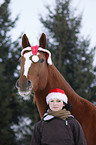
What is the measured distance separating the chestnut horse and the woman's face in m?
0.36

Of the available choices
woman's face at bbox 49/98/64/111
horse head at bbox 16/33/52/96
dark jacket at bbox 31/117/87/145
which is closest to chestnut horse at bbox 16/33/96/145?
horse head at bbox 16/33/52/96

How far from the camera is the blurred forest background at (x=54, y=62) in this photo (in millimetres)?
9648

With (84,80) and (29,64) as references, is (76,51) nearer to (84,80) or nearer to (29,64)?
(84,80)

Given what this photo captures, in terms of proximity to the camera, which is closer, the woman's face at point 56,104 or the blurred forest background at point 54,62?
the woman's face at point 56,104

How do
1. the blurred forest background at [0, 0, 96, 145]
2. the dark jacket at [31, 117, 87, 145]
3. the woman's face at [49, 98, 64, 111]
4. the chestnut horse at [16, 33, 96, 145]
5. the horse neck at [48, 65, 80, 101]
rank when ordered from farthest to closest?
1. the blurred forest background at [0, 0, 96, 145]
2. the horse neck at [48, 65, 80, 101]
3. the chestnut horse at [16, 33, 96, 145]
4. the woman's face at [49, 98, 64, 111]
5. the dark jacket at [31, 117, 87, 145]

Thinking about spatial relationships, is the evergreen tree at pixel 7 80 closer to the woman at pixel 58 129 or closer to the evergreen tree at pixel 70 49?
the evergreen tree at pixel 70 49

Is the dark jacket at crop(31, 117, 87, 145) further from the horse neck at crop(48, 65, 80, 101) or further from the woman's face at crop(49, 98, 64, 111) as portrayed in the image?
the horse neck at crop(48, 65, 80, 101)

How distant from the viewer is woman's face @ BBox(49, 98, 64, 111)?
7.86 feet

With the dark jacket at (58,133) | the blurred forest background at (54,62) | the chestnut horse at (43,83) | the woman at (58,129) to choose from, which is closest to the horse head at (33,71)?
the chestnut horse at (43,83)

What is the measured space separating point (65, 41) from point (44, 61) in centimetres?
841

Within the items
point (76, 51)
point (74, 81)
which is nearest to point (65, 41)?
point (76, 51)

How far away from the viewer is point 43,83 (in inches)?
108

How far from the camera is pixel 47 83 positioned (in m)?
2.85

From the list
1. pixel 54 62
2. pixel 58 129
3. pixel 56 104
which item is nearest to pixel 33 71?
pixel 56 104
